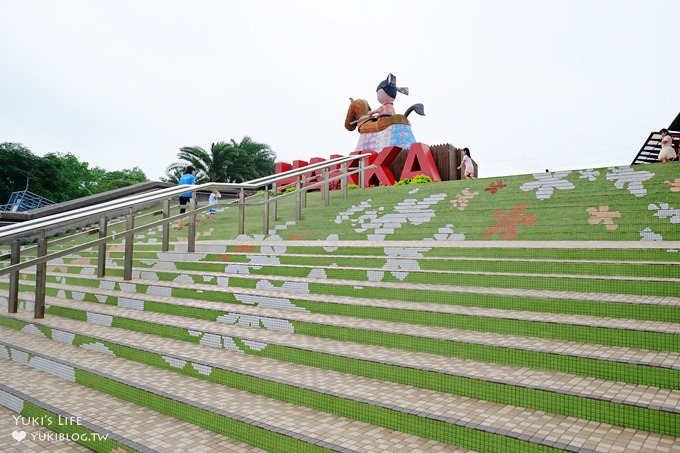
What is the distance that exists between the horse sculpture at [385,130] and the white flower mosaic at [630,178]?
11124 mm

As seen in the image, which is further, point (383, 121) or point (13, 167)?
point (13, 167)

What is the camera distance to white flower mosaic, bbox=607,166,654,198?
20.8ft

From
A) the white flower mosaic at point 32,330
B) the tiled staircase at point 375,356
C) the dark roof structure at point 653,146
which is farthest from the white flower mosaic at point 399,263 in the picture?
the dark roof structure at point 653,146

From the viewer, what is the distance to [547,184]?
731 cm

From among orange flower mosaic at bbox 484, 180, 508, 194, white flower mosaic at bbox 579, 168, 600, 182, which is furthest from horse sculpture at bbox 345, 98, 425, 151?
white flower mosaic at bbox 579, 168, 600, 182

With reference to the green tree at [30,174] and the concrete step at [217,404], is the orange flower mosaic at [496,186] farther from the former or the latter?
the green tree at [30,174]

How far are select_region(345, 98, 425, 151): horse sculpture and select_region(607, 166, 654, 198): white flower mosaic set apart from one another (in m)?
11.1

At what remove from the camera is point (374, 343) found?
350 cm

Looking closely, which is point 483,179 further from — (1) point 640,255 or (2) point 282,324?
(2) point 282,324

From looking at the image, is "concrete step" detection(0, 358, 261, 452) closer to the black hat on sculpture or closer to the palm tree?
the black hat on sculpture

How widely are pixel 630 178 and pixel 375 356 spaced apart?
551cm

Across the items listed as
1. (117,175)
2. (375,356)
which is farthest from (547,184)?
(117,175)

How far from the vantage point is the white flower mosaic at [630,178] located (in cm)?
635

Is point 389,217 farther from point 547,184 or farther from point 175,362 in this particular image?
point 175,362
